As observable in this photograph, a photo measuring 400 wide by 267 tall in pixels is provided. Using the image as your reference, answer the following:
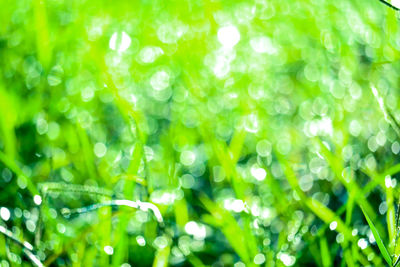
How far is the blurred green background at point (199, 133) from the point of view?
777 millimetres

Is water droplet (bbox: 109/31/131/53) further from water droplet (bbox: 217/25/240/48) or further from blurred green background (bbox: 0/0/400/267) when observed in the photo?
water droplet (bbox: 217/25/240/48)

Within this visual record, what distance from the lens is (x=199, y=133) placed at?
4.13 feet

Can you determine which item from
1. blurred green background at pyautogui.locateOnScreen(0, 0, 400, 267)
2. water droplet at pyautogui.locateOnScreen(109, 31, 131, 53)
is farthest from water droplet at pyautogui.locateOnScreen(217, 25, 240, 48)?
water droplet at pyautogui.locateOnScreen(109, 31, 131, 53)

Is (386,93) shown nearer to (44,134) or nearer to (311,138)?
(311,138)

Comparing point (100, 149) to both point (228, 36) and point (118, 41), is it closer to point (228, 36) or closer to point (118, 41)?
point (118, 41)

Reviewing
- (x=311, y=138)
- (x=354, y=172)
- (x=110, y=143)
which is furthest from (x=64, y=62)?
(x=354, y=172)

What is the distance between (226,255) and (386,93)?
56 centimetres

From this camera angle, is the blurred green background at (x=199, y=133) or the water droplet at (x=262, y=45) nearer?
the blurred green background at (x=199, y=133)

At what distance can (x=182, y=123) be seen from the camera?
1.28 metres

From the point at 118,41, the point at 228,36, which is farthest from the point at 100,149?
the point at 228,36

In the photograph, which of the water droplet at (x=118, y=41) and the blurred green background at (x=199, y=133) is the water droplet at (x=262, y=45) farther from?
the water droplet at (x=118, y=41)

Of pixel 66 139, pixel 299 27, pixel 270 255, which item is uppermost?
pixel 270 255

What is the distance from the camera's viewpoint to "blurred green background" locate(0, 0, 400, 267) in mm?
777

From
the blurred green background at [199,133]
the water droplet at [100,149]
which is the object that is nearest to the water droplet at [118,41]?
the blurred green background at [199,133]
